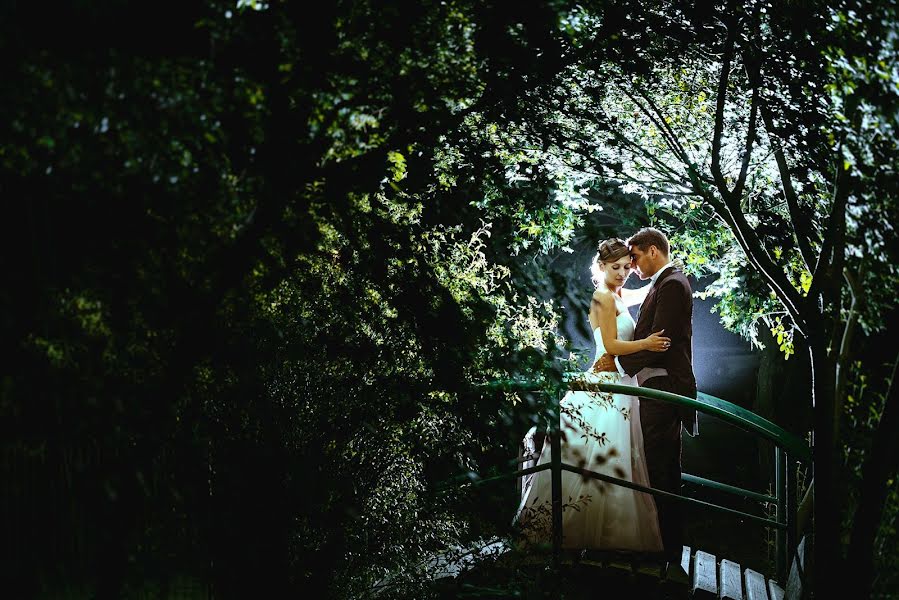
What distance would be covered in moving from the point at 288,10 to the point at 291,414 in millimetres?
1838

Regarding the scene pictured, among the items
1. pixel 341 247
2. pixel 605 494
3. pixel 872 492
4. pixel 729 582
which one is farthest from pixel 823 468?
pixel 341 247

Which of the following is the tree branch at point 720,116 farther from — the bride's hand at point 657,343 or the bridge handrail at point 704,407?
the bride's hand at point 657,343

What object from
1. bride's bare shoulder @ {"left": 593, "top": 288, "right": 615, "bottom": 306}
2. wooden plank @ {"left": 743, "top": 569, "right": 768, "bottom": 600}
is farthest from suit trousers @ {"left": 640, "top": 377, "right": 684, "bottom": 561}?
bride's bare shoulder @ {"left": 593, "top": 288, "right": 615, "bottom": 306}

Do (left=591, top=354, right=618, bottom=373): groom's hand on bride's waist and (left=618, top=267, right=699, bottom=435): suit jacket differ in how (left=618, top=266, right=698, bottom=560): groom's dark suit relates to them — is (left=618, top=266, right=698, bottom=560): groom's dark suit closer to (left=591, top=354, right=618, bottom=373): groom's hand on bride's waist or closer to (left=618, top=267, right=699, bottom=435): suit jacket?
(left=618, top=267, right=699, bottom=435): suit jacket

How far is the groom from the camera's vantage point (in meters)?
5.09

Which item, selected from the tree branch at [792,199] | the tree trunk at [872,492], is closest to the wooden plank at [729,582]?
the tree trunk at [872,492]

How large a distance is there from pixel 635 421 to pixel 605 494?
0.56 m

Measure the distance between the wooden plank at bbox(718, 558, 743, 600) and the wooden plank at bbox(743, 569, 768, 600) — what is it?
4 cm

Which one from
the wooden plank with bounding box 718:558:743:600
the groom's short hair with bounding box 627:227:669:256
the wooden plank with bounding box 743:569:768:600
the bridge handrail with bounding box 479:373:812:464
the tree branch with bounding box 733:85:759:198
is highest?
the tree branch with bounding box 733:85:759:198

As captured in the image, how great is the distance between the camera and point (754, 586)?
4.88m

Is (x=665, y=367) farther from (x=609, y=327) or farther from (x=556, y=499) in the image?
(x=556, y=499)

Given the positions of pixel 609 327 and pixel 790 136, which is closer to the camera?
pixel 790 136

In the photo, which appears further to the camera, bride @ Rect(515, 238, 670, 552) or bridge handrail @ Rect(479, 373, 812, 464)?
bride @ Rect(515, 238, 670, 552)

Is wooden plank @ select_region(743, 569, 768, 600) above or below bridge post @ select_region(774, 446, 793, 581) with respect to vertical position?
below
